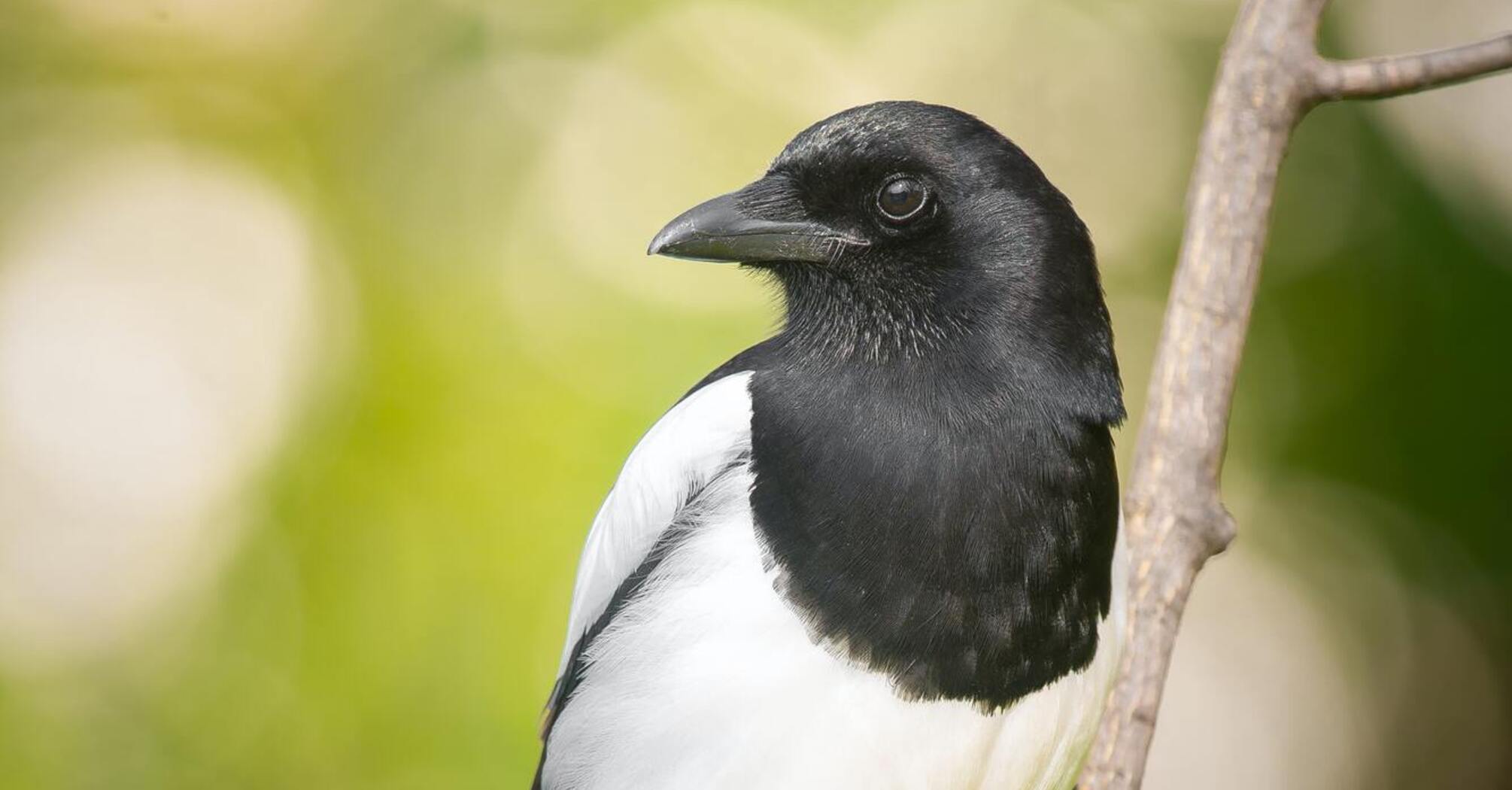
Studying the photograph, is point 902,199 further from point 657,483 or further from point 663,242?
point 657,483

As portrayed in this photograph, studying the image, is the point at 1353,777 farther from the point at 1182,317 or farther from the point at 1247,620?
the point at 1182,317

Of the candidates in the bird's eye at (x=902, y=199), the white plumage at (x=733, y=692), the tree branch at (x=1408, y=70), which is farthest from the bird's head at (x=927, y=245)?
the tree branch at (x=1408, y=70)

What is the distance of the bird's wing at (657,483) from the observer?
1.21m

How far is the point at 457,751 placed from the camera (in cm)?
200

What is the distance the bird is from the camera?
1.08 meters

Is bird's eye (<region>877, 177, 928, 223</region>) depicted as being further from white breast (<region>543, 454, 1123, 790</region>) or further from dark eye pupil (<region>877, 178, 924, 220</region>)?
white breast (<region>543, 454, 1123, 790</region>)

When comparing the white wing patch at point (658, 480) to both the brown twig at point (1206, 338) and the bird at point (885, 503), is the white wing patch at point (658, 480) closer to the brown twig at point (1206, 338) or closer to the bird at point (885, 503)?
the bird at point (885, 503)

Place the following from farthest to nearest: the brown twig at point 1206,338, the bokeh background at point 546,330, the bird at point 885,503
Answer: the bokeh background at point 546,330
the brown twig at point 1206,338
the bird at point 885,503

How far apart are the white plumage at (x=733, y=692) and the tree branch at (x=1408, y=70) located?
44 cm

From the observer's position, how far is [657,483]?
1.25m

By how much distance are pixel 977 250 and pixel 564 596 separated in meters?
1.03

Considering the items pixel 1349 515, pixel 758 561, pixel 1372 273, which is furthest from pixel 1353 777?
pixel 758 561

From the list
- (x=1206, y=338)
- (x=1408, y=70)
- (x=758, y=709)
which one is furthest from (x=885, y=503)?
(x=1408, y=70)

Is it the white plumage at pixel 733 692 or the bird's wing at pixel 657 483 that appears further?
the bird's wing at pixel 657 483
